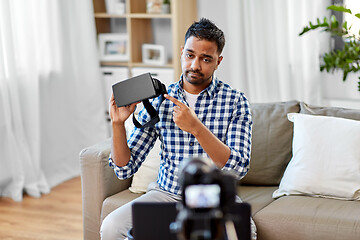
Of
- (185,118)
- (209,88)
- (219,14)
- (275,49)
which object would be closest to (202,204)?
(185,118)

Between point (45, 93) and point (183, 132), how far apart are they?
204cm

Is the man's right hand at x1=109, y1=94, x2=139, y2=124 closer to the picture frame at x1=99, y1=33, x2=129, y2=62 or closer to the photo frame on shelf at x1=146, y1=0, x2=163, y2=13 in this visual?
the photo frame on shelf at x1=146, y1=0, x2=163, y2=13

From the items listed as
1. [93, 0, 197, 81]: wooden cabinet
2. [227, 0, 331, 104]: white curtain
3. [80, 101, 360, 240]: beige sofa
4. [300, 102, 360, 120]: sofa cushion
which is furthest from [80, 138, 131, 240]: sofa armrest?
[227, 0, 331, 104]: white curtain

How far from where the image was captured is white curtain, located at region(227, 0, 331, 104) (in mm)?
3719

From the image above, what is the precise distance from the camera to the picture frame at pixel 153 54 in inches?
160

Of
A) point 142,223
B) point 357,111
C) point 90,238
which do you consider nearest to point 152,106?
point 142,223

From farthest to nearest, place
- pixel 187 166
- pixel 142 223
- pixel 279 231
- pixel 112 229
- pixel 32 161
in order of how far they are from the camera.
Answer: pixel 32 161, pixel 279 231, pixel 112 229, pixel 142 223, pixel 187 166

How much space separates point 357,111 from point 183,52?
0.94 m

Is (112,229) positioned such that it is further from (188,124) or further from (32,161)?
(32,161)

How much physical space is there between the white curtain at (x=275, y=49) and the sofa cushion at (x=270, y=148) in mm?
1149

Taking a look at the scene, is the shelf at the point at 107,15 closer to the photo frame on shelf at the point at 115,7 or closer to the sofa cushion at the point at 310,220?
the photo frame on shelf at the point at 115,7

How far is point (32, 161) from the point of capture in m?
3.78

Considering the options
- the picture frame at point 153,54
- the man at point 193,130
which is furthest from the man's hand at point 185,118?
the picture frame at point 153,54

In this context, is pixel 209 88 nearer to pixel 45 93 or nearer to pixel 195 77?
pixel 195 77
